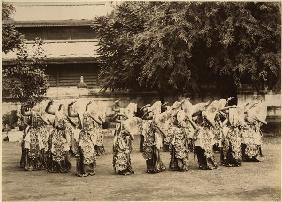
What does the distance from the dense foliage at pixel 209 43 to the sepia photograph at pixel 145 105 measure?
0.04 m

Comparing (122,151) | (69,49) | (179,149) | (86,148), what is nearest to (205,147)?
(179,149)

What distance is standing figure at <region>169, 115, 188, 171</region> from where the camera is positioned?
1284cm

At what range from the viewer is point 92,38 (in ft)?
89.3

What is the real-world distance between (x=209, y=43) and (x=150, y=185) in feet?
27.4

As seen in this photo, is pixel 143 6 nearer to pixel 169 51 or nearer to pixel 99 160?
pixel 169 51

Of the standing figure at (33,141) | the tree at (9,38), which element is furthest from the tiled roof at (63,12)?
the standing figure at (33,141)

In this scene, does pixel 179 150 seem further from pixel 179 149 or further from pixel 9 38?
pixel 9 38

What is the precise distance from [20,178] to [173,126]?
11.7 ft

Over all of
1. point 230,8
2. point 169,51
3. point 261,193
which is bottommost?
point 261,193

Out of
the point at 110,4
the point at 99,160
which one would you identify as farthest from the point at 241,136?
the point at 110,4

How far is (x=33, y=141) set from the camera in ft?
43.9

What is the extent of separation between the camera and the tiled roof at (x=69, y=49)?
26.2m

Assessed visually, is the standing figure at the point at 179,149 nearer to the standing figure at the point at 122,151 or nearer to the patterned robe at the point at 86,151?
the standing figure at the point at 122,151

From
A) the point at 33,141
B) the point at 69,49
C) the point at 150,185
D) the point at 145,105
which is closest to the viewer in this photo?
the point at 150,185
